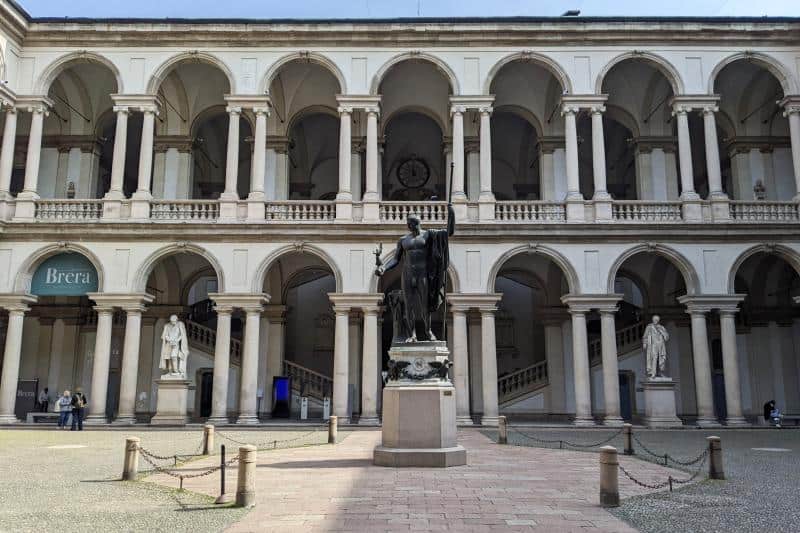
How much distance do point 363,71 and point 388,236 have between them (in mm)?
6396

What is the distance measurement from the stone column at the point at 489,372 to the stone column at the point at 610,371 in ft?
12.3

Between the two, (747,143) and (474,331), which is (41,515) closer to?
(474,331)

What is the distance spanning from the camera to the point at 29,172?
25094 mm

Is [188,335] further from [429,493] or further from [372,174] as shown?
[429,493]

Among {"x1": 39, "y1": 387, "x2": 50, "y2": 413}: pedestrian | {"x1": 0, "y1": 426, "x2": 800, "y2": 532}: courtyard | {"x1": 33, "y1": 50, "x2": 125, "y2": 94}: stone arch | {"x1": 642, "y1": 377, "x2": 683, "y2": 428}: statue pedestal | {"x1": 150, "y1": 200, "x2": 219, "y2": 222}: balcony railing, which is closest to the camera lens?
{"x1": 0, "y1": 426, "x2": 800, "y2": 532}: courtyard

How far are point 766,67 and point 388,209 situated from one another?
1484 centimetres

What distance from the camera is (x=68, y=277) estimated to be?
24531mm

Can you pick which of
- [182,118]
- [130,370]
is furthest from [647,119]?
[130,370]

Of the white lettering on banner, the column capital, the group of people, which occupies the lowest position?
the group of people

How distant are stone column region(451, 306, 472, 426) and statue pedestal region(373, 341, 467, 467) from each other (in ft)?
35.4

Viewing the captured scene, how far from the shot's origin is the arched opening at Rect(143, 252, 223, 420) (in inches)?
1096

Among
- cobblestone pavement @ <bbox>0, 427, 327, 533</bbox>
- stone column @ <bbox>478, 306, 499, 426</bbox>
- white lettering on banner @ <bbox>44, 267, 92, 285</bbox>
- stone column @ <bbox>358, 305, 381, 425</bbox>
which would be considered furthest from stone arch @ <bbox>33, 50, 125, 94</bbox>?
stone column @ <bbox>478, 306, 499, 426</bbox>

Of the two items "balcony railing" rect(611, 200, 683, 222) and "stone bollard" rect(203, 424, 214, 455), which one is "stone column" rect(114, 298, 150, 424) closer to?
"stone bollard" rect(203, 424, 214, 455)

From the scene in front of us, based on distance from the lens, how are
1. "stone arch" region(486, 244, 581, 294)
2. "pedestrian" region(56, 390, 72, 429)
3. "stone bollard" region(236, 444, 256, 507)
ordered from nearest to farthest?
"stone bollard" region(236, 444, 256, 507) → "pedestrian" region(56, 390, 72, 429) → "stone arch" region(486, 244, 581, 294)
